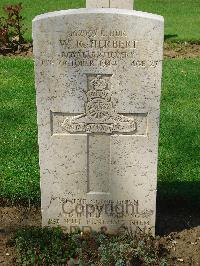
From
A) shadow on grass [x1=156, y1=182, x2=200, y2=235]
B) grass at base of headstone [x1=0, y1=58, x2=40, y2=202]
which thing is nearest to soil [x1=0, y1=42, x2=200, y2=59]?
grass at base of headstone [x1=0, y1=58, x2=40, y2=202]

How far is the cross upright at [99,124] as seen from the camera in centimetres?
392

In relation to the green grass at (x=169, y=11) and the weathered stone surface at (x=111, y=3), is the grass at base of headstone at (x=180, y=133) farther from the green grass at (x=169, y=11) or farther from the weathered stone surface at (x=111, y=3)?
the green grass at (x=169, y=11)

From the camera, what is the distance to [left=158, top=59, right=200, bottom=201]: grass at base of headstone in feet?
17.5

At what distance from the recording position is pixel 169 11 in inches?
621

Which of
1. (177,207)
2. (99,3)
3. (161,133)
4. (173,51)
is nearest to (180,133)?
(161,133)

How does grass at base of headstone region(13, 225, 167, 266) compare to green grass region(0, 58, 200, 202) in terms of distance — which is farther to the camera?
green grass region(0, 58, 200, 202)

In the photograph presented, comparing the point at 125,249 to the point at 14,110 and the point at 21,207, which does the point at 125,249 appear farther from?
the point at 14,110

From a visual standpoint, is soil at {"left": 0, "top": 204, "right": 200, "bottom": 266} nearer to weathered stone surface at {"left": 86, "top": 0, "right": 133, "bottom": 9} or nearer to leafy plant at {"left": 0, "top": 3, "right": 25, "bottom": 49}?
weathered stone surface at {"left": 86, "top": 0, "right": 133, "bottom": 9}

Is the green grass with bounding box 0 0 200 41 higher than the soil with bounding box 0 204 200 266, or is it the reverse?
the green grass with bounding box 0 0 200 41

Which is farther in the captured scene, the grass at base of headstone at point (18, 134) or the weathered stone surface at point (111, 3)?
the weathered stone surface at point (111, 3)

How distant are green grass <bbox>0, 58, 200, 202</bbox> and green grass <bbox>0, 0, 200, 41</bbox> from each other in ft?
9.73

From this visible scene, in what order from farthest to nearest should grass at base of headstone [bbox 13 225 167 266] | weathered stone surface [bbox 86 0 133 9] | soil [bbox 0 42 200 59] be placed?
soil [bbox 0 42 200 59]
weathered stone surface [bbox 86 0 133 9]
grass at base of headstone [bbox 13 225 167 266]

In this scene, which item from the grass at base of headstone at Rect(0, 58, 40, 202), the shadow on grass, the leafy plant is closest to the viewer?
the shadow on grass

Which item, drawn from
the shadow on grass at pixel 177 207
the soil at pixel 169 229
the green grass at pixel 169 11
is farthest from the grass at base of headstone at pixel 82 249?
the green grass at pixel 169 11
